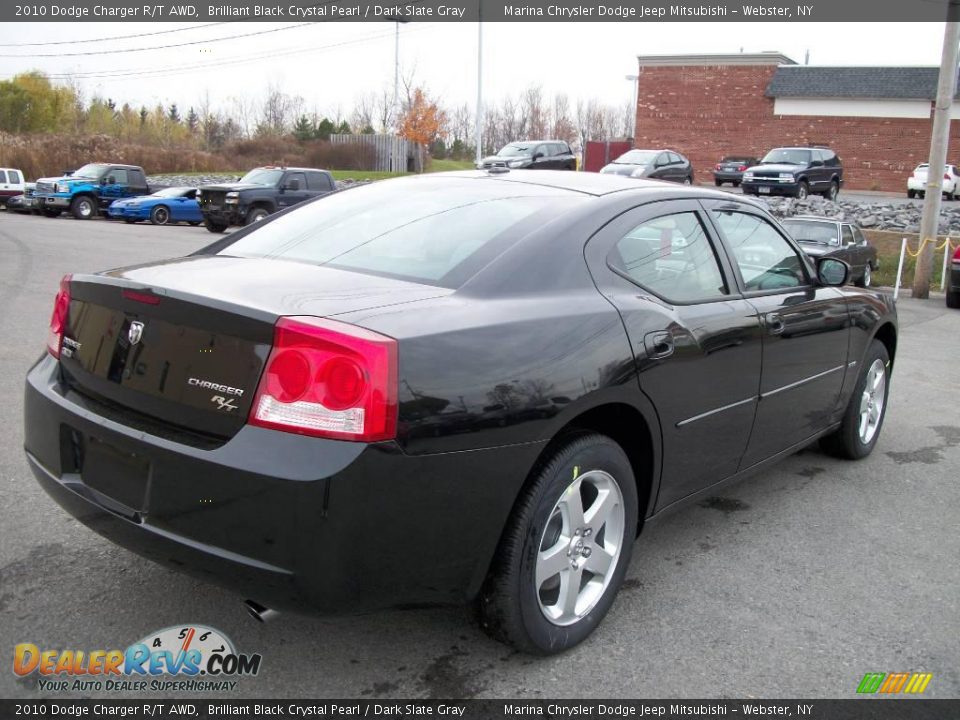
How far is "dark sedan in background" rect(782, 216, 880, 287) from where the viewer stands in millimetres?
15933

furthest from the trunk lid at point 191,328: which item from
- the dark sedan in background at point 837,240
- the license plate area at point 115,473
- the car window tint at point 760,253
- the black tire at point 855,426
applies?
the dark sedan in background at point 837,240

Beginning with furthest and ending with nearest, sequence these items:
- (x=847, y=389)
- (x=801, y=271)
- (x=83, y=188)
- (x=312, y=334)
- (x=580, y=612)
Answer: (x=83, y=188)
(x=847, y=389)
(x=801, y=271)
(x=580, y=612)
(x=312, y=334)

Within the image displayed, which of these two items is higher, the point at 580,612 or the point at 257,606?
the point at 257,606

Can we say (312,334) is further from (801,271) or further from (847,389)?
(847,389)

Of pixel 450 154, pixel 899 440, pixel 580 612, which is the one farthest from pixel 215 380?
pixel 450 154

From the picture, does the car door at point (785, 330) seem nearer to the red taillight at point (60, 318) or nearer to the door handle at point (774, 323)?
the door handle at point (774, 323)

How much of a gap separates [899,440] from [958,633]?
291 centimetres

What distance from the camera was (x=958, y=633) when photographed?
3273 mm

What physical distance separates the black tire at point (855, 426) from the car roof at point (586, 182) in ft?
5.17

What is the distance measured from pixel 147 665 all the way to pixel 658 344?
82.4 inches

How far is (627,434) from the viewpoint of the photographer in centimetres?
333

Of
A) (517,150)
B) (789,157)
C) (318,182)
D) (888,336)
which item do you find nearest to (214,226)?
(318,182)

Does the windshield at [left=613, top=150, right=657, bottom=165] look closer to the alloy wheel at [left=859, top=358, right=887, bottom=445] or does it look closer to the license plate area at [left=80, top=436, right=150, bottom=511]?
the alloy wheel at [left=859, top=358, right=887, bottom=445]

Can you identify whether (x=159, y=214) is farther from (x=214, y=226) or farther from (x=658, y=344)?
(x=658, y=344)
